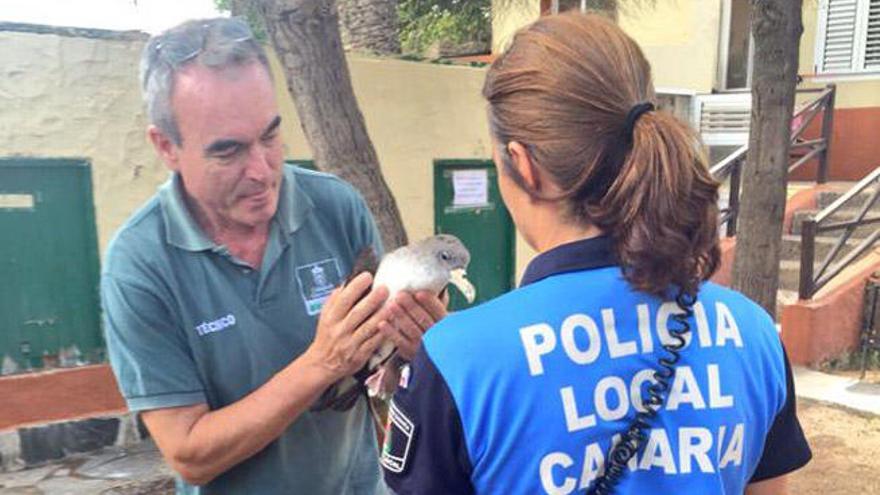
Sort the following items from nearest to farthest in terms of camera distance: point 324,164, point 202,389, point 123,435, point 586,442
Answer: point 586,442
point 202,389
point 324,164
point 123,435

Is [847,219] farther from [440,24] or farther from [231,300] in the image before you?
[231,300]

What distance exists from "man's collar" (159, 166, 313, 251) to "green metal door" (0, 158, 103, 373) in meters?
3.44

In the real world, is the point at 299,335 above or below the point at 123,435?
Answer: above

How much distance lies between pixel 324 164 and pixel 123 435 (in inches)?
94.1

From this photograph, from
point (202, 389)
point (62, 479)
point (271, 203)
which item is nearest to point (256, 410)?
point (202, 389)

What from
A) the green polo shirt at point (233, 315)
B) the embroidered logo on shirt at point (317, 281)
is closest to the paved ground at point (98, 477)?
the green polo shirt at point (233, 315)

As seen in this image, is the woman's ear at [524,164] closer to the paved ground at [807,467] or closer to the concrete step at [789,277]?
the paved ground at [807,467]

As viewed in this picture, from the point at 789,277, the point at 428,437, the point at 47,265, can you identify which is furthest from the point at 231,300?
the point at 789,277

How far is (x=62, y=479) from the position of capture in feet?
14.7

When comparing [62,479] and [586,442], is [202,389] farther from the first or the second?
[62,479]

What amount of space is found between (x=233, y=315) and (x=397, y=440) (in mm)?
516

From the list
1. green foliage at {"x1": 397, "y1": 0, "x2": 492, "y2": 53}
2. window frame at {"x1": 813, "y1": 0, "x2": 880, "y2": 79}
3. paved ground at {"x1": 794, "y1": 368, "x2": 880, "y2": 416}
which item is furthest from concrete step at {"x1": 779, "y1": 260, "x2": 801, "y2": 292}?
green foliage at {"x1": 397, "y1": 0, "x2": 492, "y2": 53}

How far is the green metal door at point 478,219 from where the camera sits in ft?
21.1

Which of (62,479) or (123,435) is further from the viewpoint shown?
(123,435)
